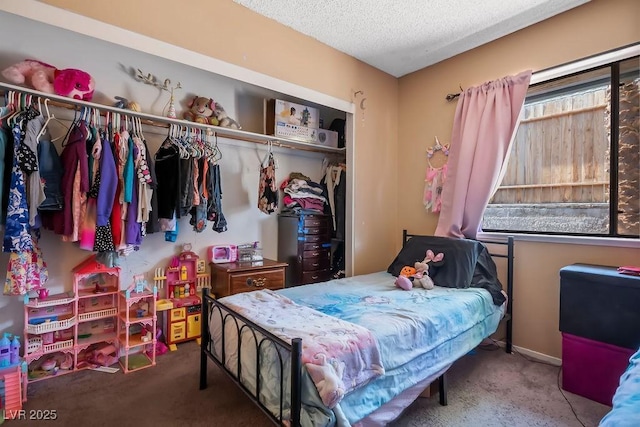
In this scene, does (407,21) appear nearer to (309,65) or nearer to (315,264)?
(309,65)

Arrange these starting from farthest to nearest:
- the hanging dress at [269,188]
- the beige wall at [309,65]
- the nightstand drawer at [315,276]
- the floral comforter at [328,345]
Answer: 1. the nightstand drawer at [315,276]
2. the hanging dress at [269,188]
3. the beige wall at [309,65]
4. the floral comforter at [328,345]

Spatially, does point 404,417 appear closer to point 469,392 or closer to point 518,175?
point 469,392

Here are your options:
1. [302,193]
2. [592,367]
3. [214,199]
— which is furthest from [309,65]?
[592,367]

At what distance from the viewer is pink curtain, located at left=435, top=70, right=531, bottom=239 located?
271cm

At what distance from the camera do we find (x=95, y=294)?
2402 millimetres

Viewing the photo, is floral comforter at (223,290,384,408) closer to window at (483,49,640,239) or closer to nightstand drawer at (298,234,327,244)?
nightstand drawer at (298,234,327,244)

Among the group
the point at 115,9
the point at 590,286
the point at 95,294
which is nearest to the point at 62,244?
the point at 95,294

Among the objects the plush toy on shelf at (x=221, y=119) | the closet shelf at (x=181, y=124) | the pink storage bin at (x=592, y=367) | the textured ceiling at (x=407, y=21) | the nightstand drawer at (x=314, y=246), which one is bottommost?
the pink storage bin at (x=592, y=367)

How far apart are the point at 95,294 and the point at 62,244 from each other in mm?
473

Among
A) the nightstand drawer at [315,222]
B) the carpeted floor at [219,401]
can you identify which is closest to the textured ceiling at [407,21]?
the nightstand drawer at [315,222]

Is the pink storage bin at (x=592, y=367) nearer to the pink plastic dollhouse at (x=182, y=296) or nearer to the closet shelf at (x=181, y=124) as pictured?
the closet shelf at (x=181, y=124)

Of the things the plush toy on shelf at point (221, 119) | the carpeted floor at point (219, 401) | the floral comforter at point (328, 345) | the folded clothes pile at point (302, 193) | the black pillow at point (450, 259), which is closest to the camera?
the floral comforter at point (328, 345)

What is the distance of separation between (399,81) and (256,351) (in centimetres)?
337

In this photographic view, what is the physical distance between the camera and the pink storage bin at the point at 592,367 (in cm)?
194
